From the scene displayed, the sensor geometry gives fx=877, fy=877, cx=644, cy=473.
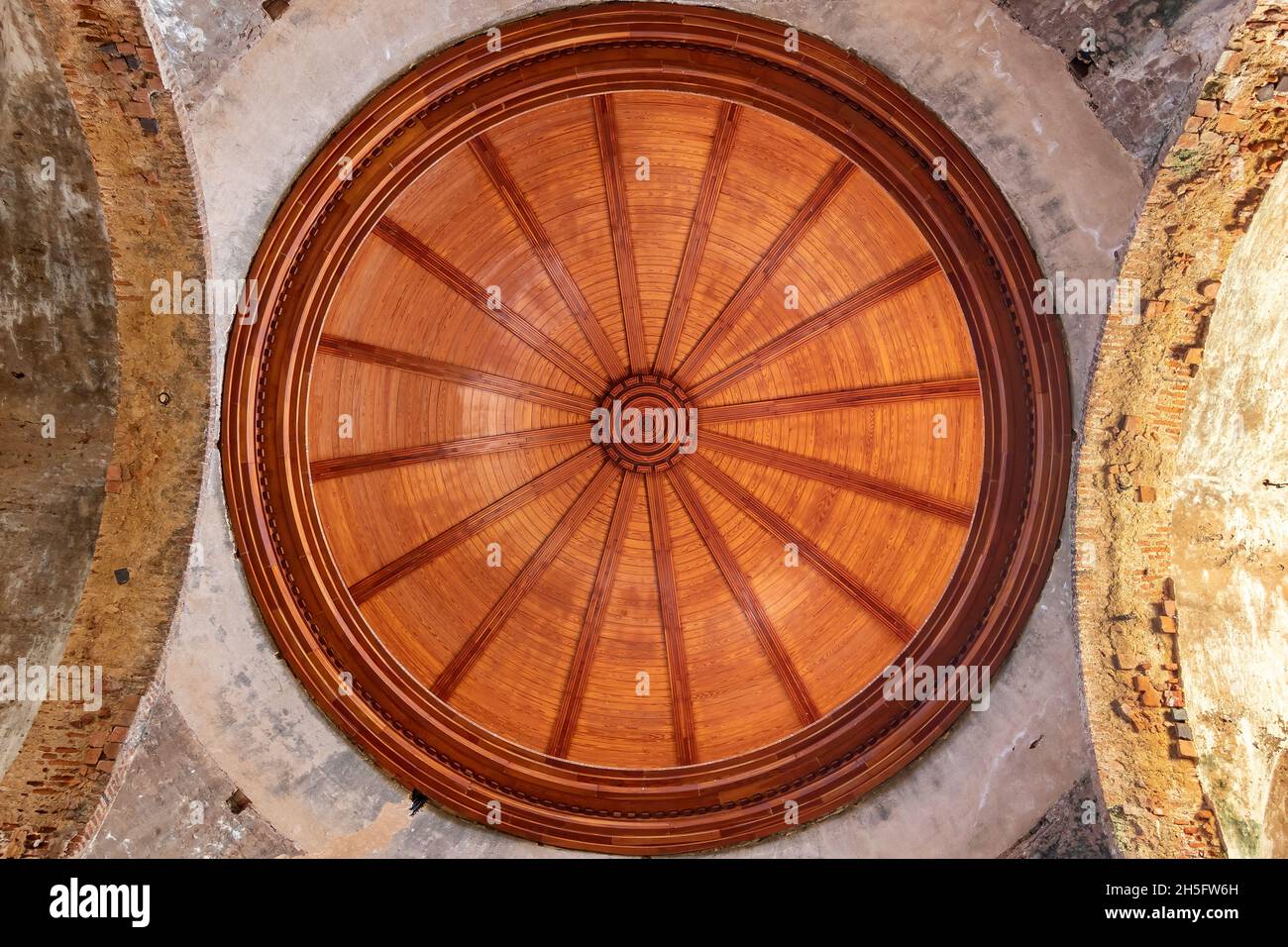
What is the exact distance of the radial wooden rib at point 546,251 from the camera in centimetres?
1016

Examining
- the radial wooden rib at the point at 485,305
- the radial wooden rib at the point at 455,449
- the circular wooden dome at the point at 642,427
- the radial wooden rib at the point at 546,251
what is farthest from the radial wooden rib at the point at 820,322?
the radial wooden rib at the point at 455,449

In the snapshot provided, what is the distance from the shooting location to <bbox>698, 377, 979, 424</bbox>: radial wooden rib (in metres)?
10.2

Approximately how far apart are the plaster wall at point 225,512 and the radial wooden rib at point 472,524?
1.72m

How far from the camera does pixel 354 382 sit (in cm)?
1023

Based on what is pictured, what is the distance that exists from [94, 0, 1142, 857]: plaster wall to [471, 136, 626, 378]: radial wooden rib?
1861 millimetres

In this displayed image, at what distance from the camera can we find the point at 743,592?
11273 mm

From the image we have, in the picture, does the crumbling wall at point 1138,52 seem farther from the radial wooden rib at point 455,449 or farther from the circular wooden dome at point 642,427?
the radial wooden rib at point 455,449

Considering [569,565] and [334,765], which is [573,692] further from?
[334,765]

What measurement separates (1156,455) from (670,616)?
5.81m

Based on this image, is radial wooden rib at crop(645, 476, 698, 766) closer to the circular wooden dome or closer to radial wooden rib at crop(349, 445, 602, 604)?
the circular wooden dome

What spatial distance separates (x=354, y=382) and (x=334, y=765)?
4.25 metres

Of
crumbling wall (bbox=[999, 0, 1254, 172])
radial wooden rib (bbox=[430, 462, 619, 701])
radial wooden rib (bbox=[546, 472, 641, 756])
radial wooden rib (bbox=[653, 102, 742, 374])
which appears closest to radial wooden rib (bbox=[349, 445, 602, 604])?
radial wooden rib (bbox=[430, 462, 619, 701])

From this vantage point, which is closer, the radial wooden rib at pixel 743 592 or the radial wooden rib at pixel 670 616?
the radial wooden rib at pixel 743 592
